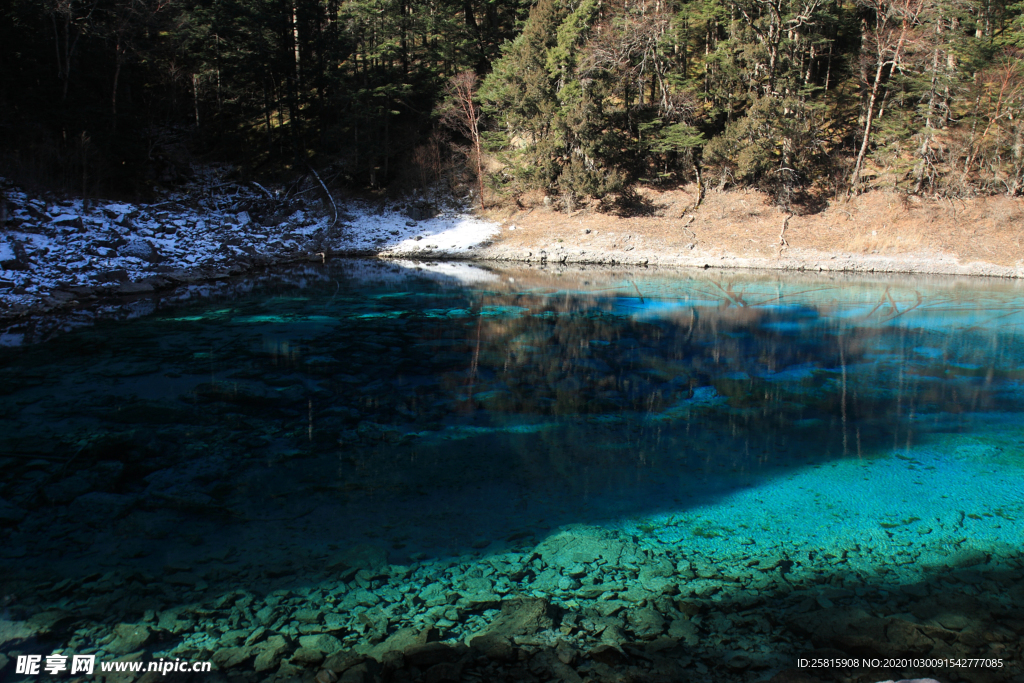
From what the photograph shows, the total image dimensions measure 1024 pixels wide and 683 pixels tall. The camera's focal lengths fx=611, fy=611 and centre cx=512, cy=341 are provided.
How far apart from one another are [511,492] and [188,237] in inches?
691

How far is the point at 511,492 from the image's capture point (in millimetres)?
Answer: 5391

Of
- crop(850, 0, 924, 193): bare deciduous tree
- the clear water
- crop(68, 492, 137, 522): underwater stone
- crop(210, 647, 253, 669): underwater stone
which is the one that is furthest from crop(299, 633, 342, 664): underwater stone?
crop(850, 0, 924, 193): bare deciduous tree

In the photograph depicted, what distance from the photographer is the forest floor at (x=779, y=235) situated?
19344mm

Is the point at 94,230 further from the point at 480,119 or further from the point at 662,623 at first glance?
the point at 662,623

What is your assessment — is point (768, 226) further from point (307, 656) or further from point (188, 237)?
point (307, 656)

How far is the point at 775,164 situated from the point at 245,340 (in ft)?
70.0

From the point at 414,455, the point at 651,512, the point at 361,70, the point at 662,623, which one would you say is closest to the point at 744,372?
the point at 651,512

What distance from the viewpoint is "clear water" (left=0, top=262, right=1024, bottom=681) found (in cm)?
371

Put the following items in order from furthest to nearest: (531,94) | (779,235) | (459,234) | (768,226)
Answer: (531,94), (459,234), (768,226), (779,235)

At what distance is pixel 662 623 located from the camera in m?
3.73

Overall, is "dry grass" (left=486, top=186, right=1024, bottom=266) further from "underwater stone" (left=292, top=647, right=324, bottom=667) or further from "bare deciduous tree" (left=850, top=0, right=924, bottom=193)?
"underwater stone" (left=292, top=647, right=324, bottom=667)

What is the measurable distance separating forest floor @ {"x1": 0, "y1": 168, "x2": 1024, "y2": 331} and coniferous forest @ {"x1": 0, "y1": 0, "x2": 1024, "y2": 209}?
1.28 m

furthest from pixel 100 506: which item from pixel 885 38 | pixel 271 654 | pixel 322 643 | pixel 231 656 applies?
pixel 885 38

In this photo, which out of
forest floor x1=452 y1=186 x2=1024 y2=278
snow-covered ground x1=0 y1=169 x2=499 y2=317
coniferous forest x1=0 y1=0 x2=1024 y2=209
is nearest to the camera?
snow-covered ground x1=0 y1=169 x2=499 y2=317
